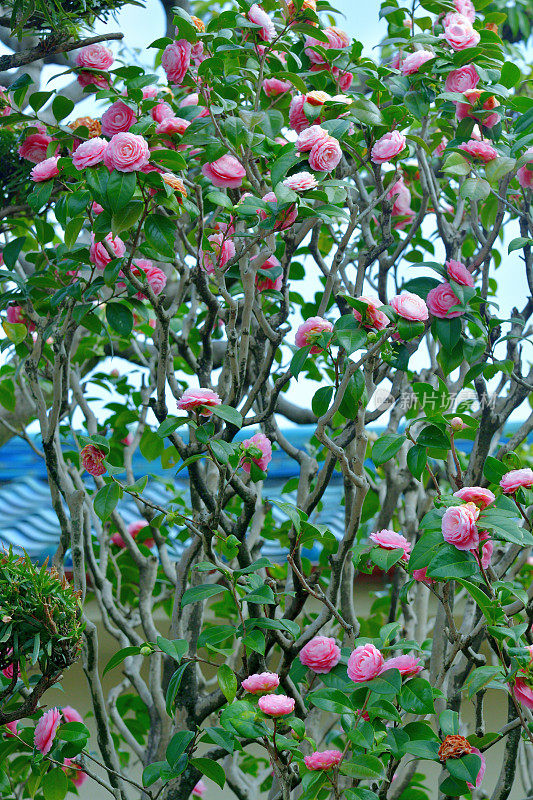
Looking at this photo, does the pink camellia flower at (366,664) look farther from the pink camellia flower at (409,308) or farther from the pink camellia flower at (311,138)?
the pink camellia flower at (311,138)

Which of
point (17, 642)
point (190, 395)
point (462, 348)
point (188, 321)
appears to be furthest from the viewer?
point (188, 321)

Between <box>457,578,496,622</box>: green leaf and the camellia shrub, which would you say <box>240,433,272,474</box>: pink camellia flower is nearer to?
the camellia shrub

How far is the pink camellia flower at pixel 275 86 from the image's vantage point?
6.41ft

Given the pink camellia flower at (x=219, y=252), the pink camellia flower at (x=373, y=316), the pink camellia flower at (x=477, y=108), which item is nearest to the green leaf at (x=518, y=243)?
the pink camellia flower at (x=477, y=108)

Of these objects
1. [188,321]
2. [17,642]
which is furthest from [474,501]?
[188,321]

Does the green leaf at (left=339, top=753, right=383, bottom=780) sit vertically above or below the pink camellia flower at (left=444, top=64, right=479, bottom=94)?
below

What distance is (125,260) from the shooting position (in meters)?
1.53

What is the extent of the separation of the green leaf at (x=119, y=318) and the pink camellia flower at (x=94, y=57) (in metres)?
0.53

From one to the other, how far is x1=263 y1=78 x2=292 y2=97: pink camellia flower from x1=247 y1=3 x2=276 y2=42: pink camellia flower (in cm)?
26

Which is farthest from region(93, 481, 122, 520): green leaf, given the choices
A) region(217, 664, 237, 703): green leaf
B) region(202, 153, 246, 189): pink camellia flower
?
region(202, 153, 246, 189): pink camellia flower

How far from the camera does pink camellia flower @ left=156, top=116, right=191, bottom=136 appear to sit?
1.62 meters

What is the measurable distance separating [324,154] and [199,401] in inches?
21.0

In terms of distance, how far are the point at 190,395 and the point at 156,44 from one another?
0.84 m

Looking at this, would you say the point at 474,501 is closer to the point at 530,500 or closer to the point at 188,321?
the point at 530,500
